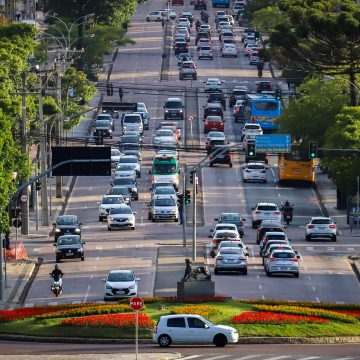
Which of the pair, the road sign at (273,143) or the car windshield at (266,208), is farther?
the road sign at (273,143)

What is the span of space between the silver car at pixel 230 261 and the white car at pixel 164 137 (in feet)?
157

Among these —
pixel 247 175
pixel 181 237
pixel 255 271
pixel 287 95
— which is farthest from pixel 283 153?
pixel 287 95

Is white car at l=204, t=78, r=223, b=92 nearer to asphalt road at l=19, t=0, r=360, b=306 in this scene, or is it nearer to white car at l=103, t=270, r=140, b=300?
asphalt road at l=19, t=0, r=360, b=306

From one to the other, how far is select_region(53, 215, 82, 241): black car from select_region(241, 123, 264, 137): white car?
39.1 m

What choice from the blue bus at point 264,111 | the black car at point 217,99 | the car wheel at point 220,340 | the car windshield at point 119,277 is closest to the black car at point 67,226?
the car windshield at point 119,277

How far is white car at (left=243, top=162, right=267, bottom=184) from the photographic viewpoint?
13512 cm

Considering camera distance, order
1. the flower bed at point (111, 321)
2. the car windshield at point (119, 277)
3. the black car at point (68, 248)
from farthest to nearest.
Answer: the black car at point (68, 248)
the car windshield at point (119, 277)
the flower bed at point (111, 321)

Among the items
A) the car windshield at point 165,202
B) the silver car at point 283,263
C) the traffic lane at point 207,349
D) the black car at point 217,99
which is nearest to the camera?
the traffic lane at point 207,349

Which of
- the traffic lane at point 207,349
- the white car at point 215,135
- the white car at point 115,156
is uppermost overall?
the traffic lane at point 207,349

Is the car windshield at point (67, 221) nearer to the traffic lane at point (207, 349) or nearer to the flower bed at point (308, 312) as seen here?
the flower bed at point (308, 312)

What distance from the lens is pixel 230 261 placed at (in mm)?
97438

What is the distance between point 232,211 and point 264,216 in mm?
7144

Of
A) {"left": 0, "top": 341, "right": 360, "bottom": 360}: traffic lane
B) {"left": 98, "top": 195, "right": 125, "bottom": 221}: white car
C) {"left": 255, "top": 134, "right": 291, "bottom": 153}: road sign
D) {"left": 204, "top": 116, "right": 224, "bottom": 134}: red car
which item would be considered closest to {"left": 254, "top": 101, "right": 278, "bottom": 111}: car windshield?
{"left": 204, "top": 116, "right": 224, "bottom": 134}: red car

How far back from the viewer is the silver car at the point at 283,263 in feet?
316
